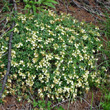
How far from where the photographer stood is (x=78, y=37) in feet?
12.0

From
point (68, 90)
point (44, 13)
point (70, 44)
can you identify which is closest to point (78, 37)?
point (70, 44)

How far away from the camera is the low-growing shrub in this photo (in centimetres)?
309

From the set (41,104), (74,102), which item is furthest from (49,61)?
(74,102)

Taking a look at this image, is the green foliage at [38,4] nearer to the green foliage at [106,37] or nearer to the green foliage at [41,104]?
the green foliage at [106,37]

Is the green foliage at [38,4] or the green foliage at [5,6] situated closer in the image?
the green foliage at [5,6]

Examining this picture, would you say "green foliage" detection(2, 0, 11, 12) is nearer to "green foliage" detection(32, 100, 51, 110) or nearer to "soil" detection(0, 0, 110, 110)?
"soil" detection(0, 0, 110, 110)

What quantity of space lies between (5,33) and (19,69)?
75 centimetres

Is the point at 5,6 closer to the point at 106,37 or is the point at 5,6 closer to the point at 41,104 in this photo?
the point at 41,104

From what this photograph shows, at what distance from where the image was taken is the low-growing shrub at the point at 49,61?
309 centimetres

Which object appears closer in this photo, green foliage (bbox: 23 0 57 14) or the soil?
the soil

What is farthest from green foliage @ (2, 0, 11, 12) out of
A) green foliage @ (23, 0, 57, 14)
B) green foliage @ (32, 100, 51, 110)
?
green foliage @ (32, 100, 51, 110)

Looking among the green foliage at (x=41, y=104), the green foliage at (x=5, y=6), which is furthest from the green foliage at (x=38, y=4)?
the green foliage at (x=41, y=104)

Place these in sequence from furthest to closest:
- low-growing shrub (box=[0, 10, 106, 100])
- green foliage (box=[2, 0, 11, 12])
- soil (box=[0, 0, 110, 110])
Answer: green foliage (box=[2, 0, 11, 12]) → low-growing shrub (box=[0, 10, 106, 100]) → soil (box=[0, 0, 110, 110])

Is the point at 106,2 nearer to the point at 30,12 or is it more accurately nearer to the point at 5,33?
the point at 30,12
